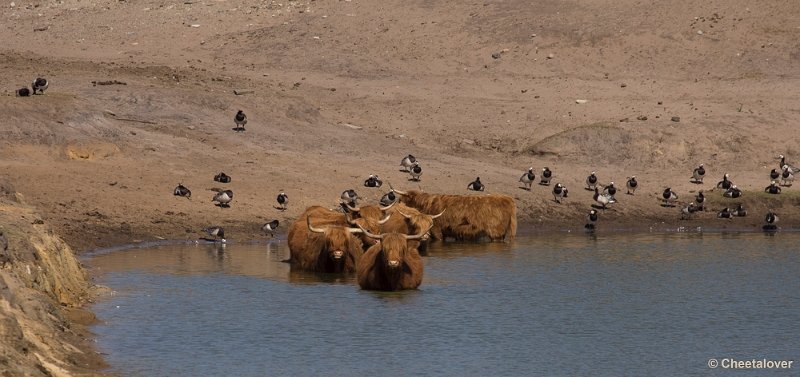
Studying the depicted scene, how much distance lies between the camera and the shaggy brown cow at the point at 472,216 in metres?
31.3

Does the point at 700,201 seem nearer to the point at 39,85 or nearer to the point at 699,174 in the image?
the point at 699,174

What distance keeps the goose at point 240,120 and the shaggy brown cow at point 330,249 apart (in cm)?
1154

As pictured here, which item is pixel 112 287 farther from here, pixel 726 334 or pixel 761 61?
pixel 761 61

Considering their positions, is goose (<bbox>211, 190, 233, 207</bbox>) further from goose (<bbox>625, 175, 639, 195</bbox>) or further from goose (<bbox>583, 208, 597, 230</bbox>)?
goose (<bbox>625, 175, 639, 195</bbox>)

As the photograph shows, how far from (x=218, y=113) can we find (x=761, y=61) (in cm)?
1779

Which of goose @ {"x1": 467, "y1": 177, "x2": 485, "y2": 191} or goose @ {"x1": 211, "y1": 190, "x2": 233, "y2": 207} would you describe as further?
goose @ {"x1": 467, "y1": 177, "x2": 485, "y2": 191}

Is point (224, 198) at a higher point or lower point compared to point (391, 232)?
higher

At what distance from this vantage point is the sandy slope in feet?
108

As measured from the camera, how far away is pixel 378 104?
42.3 metres

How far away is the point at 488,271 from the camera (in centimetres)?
2636

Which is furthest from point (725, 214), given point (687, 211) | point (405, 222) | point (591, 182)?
point (405, 222)

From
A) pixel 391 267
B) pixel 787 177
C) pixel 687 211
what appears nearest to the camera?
pixel 391 267

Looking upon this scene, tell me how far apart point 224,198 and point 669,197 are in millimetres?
10702

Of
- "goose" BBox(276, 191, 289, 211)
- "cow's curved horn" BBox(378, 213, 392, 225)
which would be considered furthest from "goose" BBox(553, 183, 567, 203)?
"cow's curved horn" BBox(378, 213, 392, 225)
